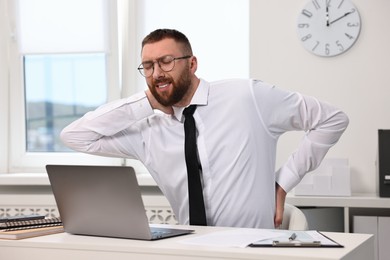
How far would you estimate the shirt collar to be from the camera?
108 inches

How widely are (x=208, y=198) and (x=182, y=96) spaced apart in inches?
16.0

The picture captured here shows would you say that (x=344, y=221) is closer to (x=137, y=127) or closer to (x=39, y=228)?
(x=137, y=127)

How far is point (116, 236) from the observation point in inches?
82.7

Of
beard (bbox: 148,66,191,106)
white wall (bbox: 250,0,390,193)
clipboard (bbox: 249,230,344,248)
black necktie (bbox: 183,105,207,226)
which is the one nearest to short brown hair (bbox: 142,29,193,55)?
beard (bbox: 148,66,191,106)

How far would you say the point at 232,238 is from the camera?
6.59 ft

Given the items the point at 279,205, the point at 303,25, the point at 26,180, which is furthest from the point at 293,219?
the point at 26,180

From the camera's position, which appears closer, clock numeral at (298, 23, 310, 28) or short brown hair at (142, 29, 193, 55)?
short brown hair at (142, 29, 193, 55)

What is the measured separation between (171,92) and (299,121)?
0.56 meters

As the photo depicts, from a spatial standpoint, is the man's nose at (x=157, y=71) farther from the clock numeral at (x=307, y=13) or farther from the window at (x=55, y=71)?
the window at (x=55, y=71)

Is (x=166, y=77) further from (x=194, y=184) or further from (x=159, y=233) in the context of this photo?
(x=159, y=233)

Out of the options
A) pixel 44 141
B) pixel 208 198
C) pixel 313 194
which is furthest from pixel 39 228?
pixel 44 141

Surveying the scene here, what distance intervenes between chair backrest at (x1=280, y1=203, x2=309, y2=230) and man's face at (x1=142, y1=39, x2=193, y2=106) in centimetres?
62

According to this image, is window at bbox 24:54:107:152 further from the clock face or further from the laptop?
the laptop

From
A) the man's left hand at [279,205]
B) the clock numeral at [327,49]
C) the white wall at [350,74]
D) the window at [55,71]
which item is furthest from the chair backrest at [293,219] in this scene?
the window at [55,71]
